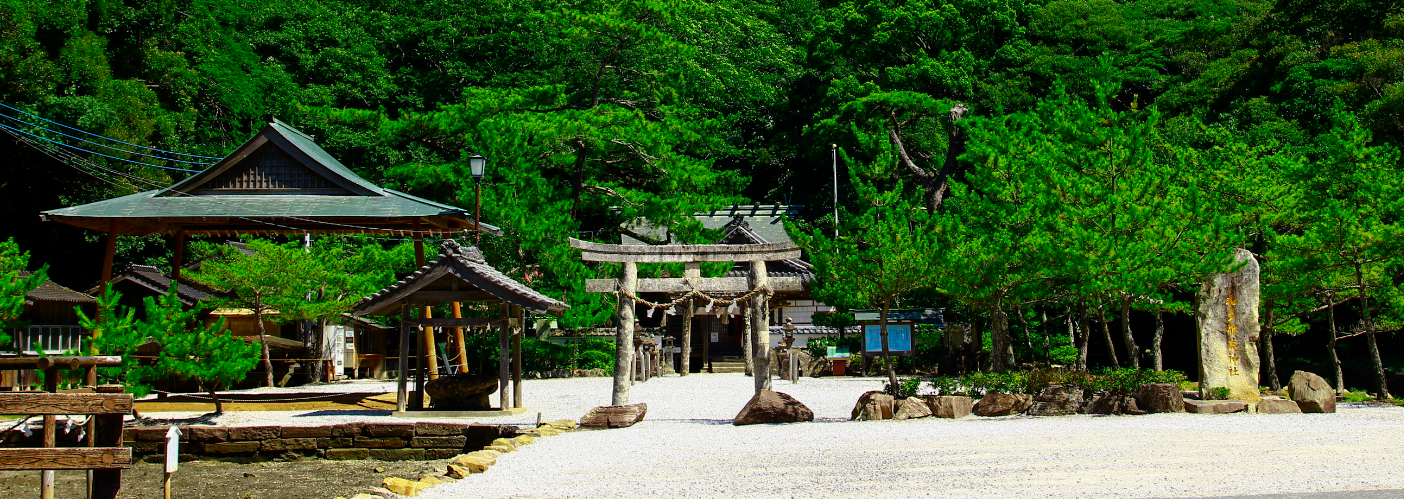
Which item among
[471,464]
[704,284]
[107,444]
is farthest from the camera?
[704,284]

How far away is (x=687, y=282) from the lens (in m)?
15.2

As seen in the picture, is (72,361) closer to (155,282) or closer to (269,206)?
(269,206)

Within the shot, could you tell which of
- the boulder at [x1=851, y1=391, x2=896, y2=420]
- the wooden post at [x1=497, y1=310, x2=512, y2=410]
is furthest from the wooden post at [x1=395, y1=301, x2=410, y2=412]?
the boulder at [x1=851, y1=391, x2=896, y2=420]

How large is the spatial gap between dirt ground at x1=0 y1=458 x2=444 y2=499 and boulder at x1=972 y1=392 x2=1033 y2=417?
7.34 metres

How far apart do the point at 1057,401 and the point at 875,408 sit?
2.61 m

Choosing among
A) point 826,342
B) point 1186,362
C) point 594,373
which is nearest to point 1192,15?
point 1186,362

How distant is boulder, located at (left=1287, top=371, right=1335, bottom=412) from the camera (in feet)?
48.2

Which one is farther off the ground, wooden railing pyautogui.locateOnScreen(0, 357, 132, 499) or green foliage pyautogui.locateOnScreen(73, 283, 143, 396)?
green foliage pyautogui.locateOnScreen(73, 283, 143, 396)

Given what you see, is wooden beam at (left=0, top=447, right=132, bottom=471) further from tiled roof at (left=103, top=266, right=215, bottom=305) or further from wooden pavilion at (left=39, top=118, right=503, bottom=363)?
tiled roof at (left=103, top=266, right=215, bottom=305)

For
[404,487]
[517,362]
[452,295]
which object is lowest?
[404,487]

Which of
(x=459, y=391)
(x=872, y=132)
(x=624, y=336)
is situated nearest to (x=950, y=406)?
(x=624, y=336)

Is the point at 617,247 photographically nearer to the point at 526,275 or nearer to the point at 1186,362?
the point at 526,275

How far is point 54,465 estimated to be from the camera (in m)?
7.50

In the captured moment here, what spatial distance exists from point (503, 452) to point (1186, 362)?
75.7 ft
